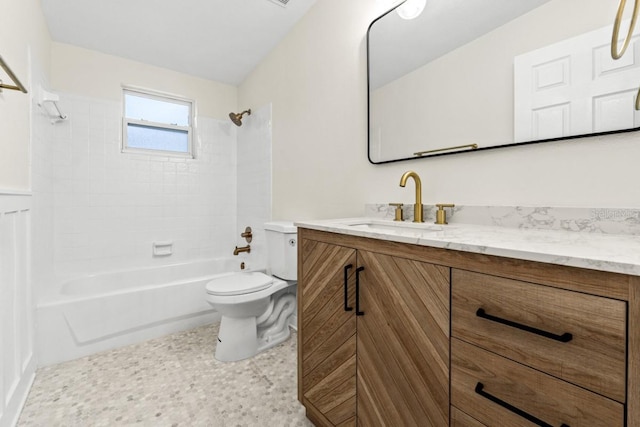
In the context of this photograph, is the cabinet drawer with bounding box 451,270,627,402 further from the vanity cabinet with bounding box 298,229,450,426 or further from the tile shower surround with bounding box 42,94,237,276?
the tile shower surround with bounding box 42,94,237,276

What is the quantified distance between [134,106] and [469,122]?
299 centimetres

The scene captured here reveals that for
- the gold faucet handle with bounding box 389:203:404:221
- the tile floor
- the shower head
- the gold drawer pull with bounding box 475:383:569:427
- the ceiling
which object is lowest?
the tile floor

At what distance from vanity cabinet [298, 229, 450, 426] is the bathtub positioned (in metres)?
1.36

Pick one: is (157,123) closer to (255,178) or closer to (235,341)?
(255,178)

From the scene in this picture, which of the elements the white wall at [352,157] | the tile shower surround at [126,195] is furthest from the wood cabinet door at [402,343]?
the tile shower surround at [126,195]

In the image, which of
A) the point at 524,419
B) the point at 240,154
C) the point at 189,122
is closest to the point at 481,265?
the point at 524,419

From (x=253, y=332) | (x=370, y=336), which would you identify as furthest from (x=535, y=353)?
(x=253, y=332)

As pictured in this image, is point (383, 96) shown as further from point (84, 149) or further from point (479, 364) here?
point (84, 149)

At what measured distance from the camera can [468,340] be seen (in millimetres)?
692

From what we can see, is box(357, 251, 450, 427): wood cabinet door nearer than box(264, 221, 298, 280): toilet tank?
Yes

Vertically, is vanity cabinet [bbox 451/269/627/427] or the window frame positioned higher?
the window frame

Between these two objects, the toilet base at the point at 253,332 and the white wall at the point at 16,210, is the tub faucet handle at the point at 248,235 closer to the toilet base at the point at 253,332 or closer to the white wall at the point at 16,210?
the toilet base at the point at 253,332

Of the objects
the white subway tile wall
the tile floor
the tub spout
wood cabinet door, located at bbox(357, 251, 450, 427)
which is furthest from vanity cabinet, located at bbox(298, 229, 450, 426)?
the white subway tile wall

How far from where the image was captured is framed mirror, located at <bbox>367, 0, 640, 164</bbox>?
0.89 metres
